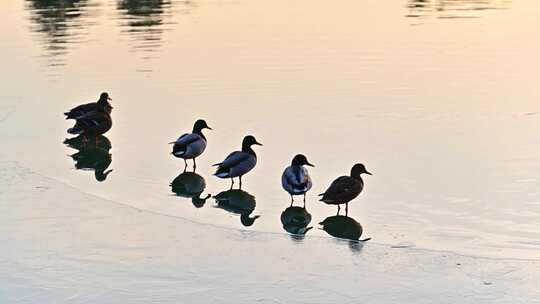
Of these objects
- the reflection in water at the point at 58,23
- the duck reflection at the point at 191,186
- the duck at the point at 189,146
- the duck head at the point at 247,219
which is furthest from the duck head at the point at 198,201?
the reflection in water at the point at 58,23

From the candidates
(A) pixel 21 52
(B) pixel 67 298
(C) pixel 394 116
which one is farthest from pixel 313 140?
(A) pixel 21 52

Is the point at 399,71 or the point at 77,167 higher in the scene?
the point at 399,71

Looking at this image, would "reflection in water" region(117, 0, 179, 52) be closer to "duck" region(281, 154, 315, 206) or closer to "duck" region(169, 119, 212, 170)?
"duck" region(169, 119, 212, 170)

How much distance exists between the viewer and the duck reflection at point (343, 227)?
10.6 meters

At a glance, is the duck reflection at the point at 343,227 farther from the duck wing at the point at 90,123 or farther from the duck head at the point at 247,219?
the duck wing at the point at 90,123

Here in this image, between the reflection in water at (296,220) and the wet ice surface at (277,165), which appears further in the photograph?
the reflection in water at (296,220)

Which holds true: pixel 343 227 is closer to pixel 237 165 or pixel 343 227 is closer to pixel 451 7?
pixel 237 165

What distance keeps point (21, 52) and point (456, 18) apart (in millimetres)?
13698

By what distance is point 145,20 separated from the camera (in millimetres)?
33406

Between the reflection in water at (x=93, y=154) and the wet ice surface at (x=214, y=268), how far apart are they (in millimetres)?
2828

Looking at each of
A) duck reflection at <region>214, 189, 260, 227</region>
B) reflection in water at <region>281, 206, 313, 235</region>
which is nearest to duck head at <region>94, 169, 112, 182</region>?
duck reflection at <region>214, 189, 260, 227</region>

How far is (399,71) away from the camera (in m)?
20.8

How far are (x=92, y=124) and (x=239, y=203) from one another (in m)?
4.64

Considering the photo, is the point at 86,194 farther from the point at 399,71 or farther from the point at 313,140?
the point at 399,71
